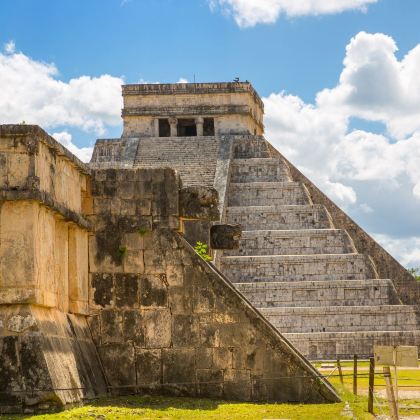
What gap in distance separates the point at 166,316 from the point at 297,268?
21.9 m

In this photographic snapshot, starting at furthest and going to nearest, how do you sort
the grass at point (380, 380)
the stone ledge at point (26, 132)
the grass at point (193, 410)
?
1. the grass at point (380, 380)
2. the stone ledge at point (26, 132)
3. the grass at point (193, 410)

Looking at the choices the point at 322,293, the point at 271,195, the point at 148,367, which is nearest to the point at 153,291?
the point at 148,367

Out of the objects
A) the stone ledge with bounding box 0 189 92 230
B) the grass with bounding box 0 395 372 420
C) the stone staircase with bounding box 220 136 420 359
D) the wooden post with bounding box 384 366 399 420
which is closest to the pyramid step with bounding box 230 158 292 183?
the stone staircase with bounding box 220 136 420 359

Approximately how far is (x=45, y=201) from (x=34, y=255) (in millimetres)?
570

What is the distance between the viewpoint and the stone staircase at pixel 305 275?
3036 cm

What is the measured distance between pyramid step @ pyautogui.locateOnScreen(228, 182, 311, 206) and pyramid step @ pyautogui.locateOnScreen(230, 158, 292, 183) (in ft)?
5.34

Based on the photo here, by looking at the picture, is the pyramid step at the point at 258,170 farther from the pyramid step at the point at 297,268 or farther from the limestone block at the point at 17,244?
the limestone block at the point at 17,244

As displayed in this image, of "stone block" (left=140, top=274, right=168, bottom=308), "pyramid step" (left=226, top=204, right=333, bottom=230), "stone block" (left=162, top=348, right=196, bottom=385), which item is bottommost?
"stone block" (left=162, top=348, right=196, bottom=385)

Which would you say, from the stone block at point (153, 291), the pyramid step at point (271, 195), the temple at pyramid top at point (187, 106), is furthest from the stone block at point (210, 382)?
the temple at pyramid top at point (187, 106)

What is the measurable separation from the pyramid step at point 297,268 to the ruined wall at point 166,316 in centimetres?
2117

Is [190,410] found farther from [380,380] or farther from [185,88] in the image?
[185,88]

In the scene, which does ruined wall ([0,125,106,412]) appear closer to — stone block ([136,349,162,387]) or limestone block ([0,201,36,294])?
limestone block ([0,201,36,294])

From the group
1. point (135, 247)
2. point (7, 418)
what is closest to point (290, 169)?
point (135, 247)

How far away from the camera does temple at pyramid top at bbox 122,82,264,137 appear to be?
46125mm
